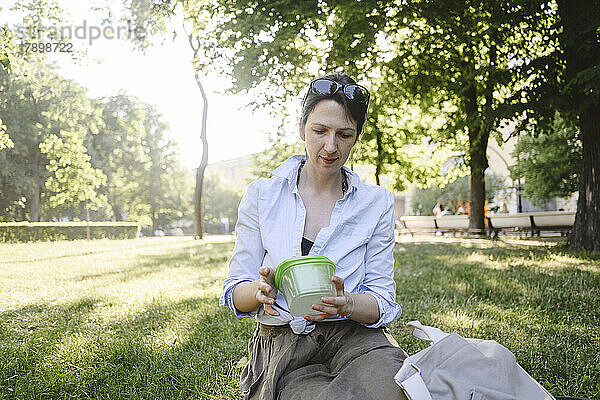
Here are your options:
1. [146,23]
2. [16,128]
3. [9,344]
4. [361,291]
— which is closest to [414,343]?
[361,291]

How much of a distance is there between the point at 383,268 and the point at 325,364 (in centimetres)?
52

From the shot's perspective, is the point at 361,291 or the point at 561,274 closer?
the point at 361,291

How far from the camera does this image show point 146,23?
18297mm

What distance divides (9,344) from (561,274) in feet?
21.9

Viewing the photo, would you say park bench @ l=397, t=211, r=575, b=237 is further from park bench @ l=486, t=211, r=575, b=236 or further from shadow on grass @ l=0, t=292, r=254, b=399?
shadow on grass @ l=0, t=292, r=254, b=399

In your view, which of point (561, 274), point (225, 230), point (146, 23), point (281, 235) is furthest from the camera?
point (225, 230)

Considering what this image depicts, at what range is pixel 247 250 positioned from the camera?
7.89 ft

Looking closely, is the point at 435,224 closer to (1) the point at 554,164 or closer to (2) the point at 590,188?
(1) the point at 554,164

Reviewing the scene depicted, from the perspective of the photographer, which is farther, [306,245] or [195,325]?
[195,325]

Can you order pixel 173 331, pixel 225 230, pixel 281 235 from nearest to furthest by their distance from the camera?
1. pixel 281 235
2. pixel 173 331
3. pixel 225 230

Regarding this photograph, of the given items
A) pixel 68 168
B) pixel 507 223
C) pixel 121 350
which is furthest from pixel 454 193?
pixel 121 350

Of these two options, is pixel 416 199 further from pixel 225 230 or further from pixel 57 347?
pixel 57 347

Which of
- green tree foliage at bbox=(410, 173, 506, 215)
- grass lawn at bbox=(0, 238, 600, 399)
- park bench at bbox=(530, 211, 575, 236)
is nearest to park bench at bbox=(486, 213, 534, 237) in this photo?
park bench at bbox=(530, 211, 575, 236)

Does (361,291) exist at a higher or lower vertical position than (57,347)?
higher
